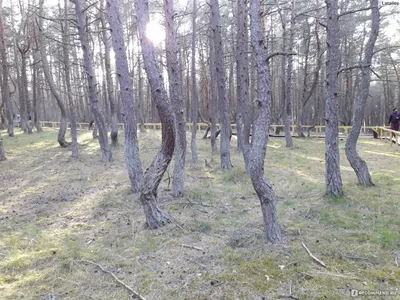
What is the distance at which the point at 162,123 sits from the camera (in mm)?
4395

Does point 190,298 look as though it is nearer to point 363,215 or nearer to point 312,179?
point 363,215

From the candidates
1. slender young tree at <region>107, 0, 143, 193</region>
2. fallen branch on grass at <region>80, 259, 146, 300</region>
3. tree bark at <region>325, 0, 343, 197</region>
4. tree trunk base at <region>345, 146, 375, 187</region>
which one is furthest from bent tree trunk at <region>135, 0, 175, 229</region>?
tree trunk base at <region>345, 146, 375, 187</region>

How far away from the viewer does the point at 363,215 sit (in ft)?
15.4

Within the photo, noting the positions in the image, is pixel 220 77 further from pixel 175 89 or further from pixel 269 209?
pixel 269 209

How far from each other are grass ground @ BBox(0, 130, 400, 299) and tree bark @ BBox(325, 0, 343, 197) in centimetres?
37

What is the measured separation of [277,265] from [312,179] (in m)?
4.63

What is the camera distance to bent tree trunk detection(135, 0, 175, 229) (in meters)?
4.31

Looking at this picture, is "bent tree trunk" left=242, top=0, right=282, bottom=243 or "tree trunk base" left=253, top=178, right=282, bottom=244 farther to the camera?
"tree trunk base" left=253, top=178, right=282, bottom=244

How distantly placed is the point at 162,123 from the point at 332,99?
301 centimetres

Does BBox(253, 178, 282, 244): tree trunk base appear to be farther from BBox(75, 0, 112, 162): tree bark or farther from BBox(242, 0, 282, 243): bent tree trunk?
BBox(75, 0, 112, 162): tree bark

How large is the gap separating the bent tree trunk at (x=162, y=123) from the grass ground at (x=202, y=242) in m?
0.35

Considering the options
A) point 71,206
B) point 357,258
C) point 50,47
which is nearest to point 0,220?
point 71,206

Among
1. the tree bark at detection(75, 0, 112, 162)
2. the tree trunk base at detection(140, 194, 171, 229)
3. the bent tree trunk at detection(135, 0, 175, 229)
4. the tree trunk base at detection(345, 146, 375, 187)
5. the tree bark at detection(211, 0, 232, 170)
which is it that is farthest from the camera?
the tree bark at detection(75, 0, 112, 162)

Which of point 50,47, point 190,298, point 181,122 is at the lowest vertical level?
point 190,298
